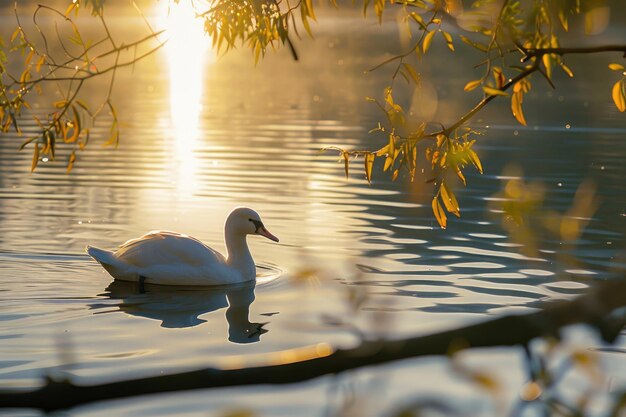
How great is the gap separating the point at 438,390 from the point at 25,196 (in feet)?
35.2

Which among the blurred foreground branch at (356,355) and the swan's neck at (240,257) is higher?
the blurred foreground branch at (356,355)

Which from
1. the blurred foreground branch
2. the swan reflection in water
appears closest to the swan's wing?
the swan reflection in water

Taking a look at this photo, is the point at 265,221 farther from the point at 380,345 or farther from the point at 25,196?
the point at 380,345

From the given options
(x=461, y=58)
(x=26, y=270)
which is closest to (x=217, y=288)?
(x=26, y=270)

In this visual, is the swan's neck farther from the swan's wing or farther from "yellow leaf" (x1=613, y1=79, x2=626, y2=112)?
"yellow leaf" (x1=613, y1=79, x2=626, y2=112)

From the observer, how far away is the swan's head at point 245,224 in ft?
41.2

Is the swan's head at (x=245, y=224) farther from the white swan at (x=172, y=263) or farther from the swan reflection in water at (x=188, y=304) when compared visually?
the swan reflection in water at (x=188, y=304)

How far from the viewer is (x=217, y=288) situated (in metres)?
11.8

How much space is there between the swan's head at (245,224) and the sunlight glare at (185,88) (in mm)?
1956

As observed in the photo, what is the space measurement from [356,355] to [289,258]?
36.6 ft

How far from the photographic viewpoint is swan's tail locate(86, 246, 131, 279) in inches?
452

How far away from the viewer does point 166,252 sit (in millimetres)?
11750

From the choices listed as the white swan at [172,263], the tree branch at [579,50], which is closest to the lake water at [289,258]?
the white swan at [172,263]

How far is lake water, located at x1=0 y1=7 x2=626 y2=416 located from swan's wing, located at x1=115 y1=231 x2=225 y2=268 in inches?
12.8
